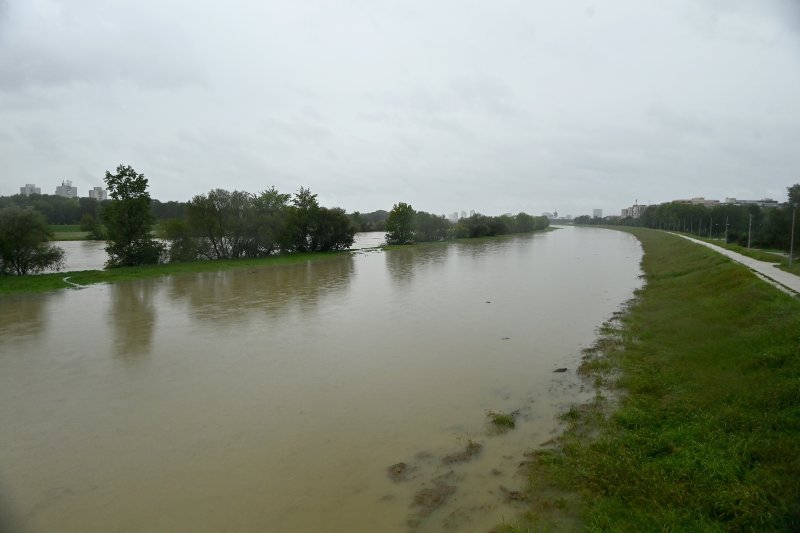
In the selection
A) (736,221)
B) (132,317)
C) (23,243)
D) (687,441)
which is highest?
(736,221)

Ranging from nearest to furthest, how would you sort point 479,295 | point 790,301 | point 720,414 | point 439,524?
1. point 439,524
2. point 720,414
3. point 790,301
4. point 479,295

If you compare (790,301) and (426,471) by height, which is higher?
(790,301)

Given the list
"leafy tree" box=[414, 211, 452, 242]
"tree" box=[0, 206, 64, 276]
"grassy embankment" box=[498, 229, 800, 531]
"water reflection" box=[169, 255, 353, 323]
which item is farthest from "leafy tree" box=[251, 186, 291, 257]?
"grassy embankment" box=[498, 229, 800, 531]

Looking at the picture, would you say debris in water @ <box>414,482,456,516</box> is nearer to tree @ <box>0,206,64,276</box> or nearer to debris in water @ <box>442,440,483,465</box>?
debris in water @ <box>442,440,483,465</box>

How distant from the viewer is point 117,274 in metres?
26.5

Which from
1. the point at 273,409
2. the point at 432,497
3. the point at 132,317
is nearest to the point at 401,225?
the point at 132,317

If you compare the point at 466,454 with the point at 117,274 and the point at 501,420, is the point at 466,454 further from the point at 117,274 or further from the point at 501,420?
the point at 117,274

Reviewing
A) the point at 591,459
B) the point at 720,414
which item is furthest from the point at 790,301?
the point at 591,459

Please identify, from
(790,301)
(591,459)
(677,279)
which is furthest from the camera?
(677,279)

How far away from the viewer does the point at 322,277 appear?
27.9 m

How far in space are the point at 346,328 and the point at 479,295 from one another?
7898 mm

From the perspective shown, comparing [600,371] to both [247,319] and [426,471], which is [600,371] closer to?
[426,471]

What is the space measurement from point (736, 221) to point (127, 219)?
76.7m

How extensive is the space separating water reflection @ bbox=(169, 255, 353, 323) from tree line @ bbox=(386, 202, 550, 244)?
93.4 feet
